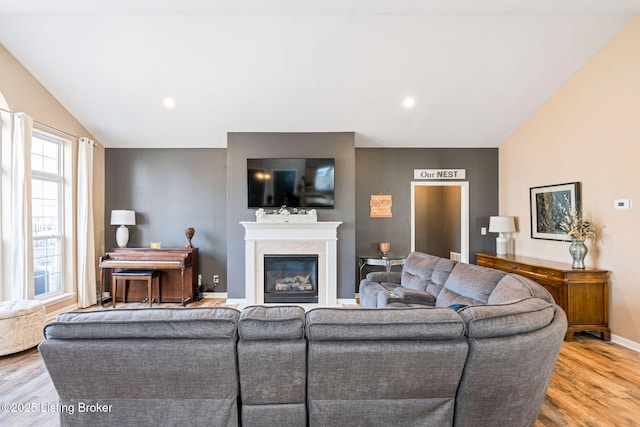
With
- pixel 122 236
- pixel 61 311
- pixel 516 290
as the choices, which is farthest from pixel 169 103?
pixel 516 290

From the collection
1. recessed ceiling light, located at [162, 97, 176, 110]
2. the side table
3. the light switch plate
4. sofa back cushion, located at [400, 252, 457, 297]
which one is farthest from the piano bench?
the light switch plate

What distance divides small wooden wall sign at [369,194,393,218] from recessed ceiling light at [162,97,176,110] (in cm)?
338

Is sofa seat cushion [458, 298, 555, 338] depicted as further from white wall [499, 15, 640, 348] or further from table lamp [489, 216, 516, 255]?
table lamp [489, 216, 516, 255]

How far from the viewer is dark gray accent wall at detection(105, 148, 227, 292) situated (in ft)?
17.8

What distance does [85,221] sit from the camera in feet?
15.5

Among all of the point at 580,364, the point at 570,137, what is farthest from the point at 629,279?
the point at 570,137

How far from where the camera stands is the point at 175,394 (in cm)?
154

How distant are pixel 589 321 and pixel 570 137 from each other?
225 centimetres

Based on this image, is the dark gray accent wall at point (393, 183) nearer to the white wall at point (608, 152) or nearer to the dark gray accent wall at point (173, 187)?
the white wall at point (608, 152)

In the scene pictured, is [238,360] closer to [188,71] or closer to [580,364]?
[580,364]

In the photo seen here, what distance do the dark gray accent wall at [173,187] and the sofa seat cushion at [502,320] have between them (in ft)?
14.9

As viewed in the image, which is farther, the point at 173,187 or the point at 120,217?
the point at 173,187

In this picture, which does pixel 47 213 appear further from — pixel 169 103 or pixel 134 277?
pixel 169 103

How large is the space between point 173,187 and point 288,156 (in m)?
2.08
